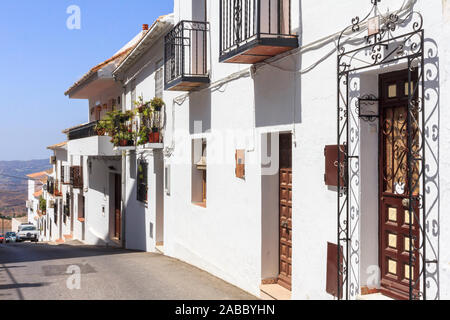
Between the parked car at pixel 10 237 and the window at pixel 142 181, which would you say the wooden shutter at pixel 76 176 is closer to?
the window at pixel 142 181

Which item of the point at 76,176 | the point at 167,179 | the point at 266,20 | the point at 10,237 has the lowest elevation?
the point at 10,237

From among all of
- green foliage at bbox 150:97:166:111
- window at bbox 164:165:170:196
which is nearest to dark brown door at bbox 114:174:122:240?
green foliage at bbox 150:97:166:111

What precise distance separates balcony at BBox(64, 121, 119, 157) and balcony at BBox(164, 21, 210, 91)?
21.8 ft

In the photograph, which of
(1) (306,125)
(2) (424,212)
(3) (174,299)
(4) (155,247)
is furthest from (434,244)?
(4) (155,247)

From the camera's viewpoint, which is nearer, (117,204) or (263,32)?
(263,32)

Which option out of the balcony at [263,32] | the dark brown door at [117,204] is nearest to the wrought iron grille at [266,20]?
the balcony at [263,32]

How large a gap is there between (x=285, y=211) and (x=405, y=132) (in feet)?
8.94

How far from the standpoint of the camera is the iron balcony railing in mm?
17438

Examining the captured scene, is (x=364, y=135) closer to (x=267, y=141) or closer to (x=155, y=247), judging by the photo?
(x=267, y=141)

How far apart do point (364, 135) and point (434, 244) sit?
1407 mm

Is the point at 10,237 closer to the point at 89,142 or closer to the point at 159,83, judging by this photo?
the point at 89,142

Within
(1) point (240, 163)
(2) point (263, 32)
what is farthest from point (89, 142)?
(2) point (263, 32)

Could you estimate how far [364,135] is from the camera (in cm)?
533

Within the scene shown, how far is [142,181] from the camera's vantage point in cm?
1493
